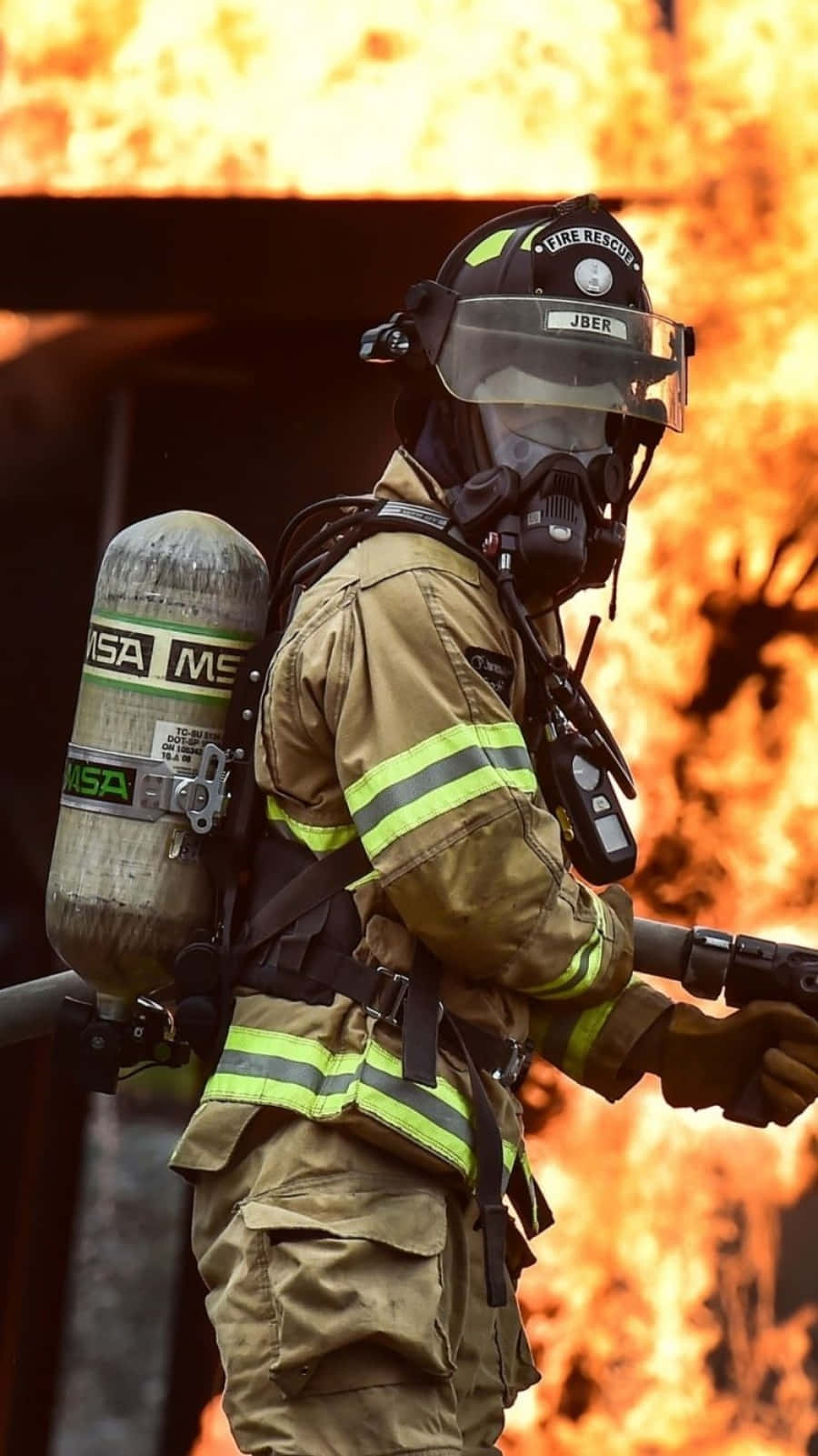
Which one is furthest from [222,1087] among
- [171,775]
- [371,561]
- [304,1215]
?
[371,561]

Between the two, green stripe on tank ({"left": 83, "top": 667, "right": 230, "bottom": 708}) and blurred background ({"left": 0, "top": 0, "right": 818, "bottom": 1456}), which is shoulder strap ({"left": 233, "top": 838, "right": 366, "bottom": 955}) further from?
blurred background ({"left": 0, "top": 0, "right": 818, "bottom": 1456})

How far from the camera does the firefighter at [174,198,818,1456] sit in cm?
265

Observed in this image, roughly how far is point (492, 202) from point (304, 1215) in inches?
118

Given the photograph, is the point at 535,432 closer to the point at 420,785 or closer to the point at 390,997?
the point at 420,785

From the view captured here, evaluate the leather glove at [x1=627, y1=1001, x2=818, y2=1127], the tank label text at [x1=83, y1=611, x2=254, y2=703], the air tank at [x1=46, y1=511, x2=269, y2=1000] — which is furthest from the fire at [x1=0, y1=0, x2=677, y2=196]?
the leather glove at [x1=627, y1=1001, x2=818, y2=1127]

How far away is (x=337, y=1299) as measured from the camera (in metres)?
2.61

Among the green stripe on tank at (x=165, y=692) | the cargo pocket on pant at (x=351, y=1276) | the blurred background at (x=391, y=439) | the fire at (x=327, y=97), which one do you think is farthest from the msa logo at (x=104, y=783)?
the fire at (x=327, y=97)

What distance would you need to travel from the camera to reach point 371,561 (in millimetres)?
2861

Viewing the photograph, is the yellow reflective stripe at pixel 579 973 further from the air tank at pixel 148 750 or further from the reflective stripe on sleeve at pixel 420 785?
the air tank at pixel 148 750

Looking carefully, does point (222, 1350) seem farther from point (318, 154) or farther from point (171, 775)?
point (318, 154)

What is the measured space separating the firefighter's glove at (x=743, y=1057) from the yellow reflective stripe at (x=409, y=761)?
708 mm

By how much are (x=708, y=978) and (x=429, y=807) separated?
0.78m

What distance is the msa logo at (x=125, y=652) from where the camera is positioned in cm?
306

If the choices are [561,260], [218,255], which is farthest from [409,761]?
[218,255]
